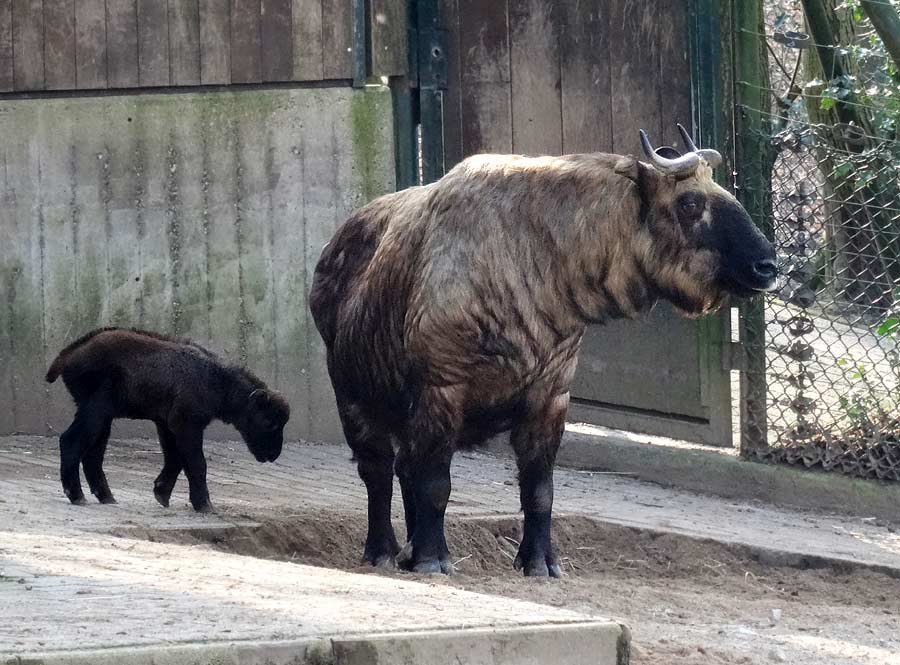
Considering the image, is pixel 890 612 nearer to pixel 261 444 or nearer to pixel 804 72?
pixel 261 444

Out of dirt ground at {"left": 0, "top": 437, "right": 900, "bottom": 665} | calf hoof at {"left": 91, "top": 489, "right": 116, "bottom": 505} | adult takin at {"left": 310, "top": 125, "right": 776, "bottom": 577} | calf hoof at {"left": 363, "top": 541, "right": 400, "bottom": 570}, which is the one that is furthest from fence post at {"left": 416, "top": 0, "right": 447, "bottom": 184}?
calf hoof at {"left": 363, "top": 541, "right": 400, "bottom": 570}

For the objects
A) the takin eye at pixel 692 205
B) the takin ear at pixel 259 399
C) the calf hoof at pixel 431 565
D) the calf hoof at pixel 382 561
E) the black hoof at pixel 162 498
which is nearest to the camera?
the takin eye at pixel 692 205

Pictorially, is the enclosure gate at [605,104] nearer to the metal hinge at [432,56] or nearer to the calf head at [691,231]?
the metal hinge at [432,56]

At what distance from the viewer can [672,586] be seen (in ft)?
20.2

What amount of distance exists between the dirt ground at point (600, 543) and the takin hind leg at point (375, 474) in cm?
14

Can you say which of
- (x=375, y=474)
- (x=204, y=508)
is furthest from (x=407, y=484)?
(x=204, y=508)

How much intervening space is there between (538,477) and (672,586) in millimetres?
677

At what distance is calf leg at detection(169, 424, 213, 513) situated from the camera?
7.04m

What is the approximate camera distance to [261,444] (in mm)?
7965

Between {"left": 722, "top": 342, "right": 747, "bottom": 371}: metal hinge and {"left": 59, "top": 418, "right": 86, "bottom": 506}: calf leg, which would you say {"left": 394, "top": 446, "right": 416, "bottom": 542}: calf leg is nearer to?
{"left": 59, "top": 418, "right": 86, "bottom": 506}: calf leg

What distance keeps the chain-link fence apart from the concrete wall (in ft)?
7.69

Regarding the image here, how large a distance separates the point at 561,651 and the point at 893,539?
3.54 meters

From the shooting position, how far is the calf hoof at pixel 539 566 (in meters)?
6.01

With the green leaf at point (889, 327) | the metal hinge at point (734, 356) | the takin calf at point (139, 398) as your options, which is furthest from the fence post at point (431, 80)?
the green leaf at point (889, 327)
